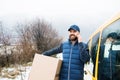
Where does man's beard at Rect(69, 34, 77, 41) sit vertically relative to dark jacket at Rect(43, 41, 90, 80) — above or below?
above

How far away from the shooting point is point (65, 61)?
5.72 meters

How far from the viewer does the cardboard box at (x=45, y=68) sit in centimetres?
559

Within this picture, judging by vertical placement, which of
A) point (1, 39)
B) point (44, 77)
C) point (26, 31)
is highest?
point (26, 31)

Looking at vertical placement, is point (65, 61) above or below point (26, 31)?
below

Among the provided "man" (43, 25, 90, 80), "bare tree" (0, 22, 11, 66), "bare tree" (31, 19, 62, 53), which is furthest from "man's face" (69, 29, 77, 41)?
"bare tree" (31, 19, 62, 53)

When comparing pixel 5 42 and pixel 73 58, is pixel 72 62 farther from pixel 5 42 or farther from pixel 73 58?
pixel 5 42

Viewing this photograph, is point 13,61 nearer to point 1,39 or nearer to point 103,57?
point 1,39

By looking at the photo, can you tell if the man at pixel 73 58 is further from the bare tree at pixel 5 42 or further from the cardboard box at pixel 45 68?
the bare tree at pixel 5 42

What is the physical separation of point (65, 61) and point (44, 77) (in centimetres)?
44

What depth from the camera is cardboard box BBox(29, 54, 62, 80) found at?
559 cm

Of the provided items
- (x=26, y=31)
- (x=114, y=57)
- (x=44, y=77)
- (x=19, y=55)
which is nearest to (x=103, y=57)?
(x=114, y=57)

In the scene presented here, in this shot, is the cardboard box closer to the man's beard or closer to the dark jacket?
the dark jacket

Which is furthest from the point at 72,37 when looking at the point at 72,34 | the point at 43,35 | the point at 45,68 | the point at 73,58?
the point at 43,35

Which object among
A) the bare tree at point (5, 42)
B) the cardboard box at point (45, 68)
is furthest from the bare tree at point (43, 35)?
the cardboard box at point (45, 68)
